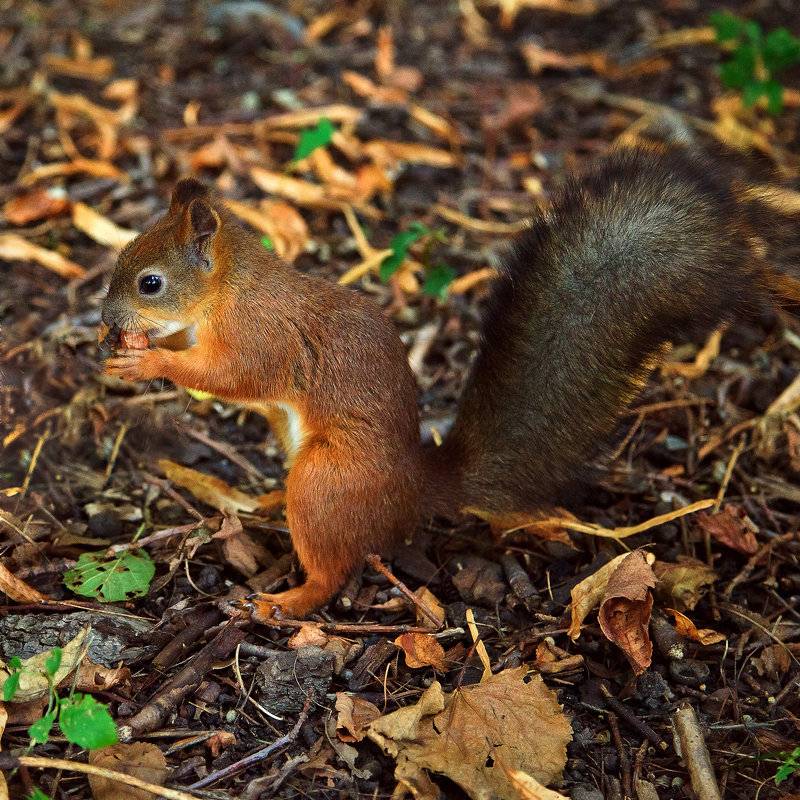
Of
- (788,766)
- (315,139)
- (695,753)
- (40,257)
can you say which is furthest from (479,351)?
(40,257)

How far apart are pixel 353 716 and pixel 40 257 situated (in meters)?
2.56

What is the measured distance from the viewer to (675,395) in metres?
3.40

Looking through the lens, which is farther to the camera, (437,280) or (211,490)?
(437,280)

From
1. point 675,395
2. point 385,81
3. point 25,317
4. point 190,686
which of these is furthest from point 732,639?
point 385,81

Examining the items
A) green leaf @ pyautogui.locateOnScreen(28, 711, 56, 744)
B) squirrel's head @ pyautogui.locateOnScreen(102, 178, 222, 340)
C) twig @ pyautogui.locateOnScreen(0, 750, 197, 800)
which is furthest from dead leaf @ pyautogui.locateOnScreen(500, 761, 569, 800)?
squirrel's head @ pyautogui.locateOnScreen(102, 178, 222, 340)

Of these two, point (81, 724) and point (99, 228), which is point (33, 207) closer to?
point (99, 228)

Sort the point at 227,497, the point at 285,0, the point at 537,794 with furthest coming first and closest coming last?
the point at 285,0 → the point at 227,497 → the point at 537,794

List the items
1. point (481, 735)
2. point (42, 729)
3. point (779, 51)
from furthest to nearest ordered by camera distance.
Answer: point (779, 51), point (481, 735), point (42, 729)

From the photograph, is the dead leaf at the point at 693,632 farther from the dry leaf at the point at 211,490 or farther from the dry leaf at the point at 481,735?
the dry leaf at the point at 211,490

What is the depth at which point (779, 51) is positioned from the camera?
4.45 m

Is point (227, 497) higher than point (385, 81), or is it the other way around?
point (385, 81)

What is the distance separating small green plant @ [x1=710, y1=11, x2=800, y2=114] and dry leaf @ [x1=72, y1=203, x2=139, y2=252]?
308cm

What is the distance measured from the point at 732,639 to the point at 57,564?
6.27ft

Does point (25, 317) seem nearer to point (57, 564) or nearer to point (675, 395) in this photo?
point (57, 564)
